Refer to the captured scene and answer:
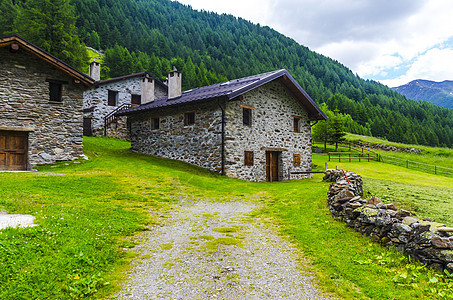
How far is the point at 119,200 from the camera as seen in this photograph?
9.55 meters

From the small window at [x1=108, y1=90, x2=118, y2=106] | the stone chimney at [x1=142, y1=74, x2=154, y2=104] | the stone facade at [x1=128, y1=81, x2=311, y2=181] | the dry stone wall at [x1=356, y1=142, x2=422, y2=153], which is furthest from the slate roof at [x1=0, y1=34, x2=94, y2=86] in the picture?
the dry stone wall at [x1=356, y1=142, x2=422, y2=153]

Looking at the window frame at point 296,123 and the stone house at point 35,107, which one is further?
the window frame at point 296,123

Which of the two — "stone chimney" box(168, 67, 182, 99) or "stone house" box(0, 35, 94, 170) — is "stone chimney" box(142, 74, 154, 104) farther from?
"stone house" box(0, 35, 94, 170)

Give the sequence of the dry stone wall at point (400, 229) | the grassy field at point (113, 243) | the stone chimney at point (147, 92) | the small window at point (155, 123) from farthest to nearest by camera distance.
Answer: the stone chimney at point (147, 92), the small window at point (155, 123), the dry stone wall at point (400, 229), the grassy field at point (113, 243)

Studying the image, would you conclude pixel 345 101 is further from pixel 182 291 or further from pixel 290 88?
pixel 182 291

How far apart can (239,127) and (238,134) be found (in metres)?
0.46

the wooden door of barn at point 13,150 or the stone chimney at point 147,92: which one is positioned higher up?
the stone chimney at point 147,92

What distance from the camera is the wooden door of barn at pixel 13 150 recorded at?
49.0 feet

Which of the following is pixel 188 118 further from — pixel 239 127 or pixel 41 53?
pixel 41 53

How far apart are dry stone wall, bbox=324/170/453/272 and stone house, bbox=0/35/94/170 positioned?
15271 millimetres

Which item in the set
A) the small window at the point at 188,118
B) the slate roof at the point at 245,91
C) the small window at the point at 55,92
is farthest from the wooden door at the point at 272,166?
the small window at the point at 55,92

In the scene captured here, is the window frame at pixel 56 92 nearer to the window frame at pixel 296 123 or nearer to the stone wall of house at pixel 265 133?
the stone wall of house at pixel 265 133

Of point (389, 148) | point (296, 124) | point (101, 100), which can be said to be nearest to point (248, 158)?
point (296, 124)

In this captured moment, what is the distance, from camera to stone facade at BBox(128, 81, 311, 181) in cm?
1739
